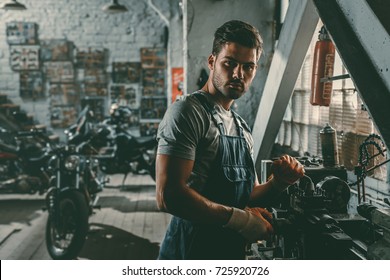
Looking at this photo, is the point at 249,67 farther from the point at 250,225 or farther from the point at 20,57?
the point at 20,57

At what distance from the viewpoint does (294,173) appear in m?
1.83

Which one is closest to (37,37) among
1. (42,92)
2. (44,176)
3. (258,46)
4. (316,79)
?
(42,92)

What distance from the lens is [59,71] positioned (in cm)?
1015

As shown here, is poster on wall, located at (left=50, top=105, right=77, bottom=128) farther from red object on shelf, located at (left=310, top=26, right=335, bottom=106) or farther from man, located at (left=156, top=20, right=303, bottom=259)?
man, located at (left=156, top=20, right=303, bottom=259)

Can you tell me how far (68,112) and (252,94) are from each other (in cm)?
673

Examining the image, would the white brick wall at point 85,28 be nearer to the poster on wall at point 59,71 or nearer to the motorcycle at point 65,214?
the poster on wall at point 59,71

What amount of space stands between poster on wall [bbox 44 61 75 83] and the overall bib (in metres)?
8.93

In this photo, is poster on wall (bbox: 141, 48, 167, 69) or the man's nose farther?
poster on wall (bbox: 141, 48, 167, 69)

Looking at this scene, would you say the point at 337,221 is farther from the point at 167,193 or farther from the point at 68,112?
the point at 68,112

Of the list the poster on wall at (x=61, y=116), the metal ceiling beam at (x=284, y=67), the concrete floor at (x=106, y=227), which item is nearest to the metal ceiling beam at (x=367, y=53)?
the metal ceiling beam at (x=284, y=67)

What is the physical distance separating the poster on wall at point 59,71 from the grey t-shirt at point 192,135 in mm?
8941

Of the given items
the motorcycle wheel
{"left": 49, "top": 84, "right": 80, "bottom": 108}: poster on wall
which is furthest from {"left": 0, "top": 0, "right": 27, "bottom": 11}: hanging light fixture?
the motorcycle wheel

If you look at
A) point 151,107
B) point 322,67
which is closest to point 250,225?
point 322,67

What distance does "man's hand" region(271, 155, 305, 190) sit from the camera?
1824 mm
